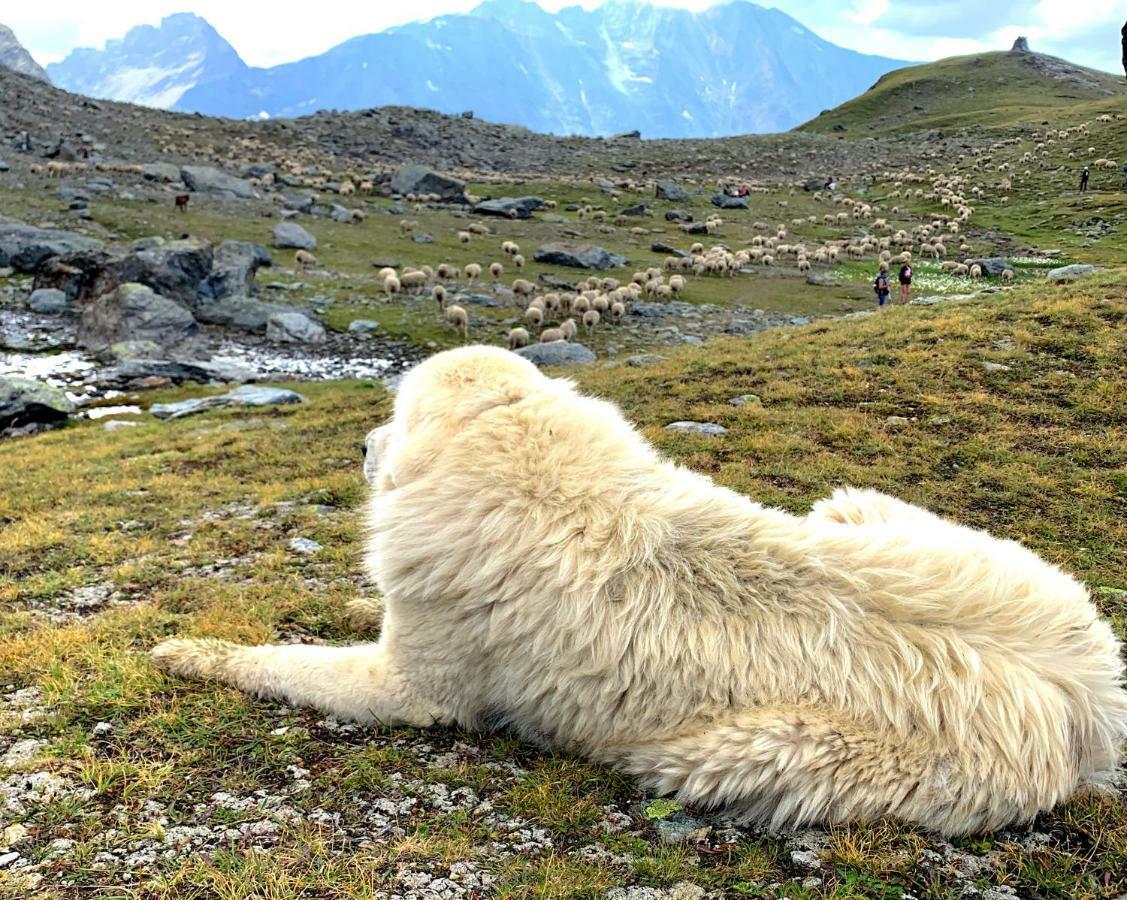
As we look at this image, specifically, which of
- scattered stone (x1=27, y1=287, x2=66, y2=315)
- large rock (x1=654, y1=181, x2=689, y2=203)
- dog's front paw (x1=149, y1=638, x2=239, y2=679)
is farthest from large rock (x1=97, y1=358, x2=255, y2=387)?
large rock (x1=654, y1=181, x2=689, y2=203)

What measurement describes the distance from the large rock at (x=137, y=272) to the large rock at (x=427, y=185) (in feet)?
97.3

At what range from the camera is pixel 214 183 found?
45156 mm

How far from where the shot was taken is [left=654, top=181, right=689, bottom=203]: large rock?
6194cm

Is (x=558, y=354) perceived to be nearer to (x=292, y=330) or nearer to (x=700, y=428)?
(x=292, y=330)

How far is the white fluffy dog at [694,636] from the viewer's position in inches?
107

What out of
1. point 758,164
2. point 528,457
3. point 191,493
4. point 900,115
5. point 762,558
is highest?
point 900,115

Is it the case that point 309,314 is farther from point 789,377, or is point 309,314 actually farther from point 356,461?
point 789,377

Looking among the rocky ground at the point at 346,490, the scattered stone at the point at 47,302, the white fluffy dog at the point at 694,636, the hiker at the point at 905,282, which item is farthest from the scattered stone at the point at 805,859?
the scattered stone at the point at 47,302

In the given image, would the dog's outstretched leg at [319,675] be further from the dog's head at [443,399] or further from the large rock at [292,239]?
the large rock at [292,239]

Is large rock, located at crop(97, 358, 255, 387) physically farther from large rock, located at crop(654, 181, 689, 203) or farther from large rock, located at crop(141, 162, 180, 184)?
large rock, located at crop(654, 181, 689, 203)

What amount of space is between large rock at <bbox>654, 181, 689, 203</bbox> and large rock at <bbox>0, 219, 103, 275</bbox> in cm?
4613

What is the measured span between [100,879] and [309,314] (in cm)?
2561

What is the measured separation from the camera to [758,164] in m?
85.4

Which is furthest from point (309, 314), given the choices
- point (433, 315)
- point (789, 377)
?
point (789, 377)
